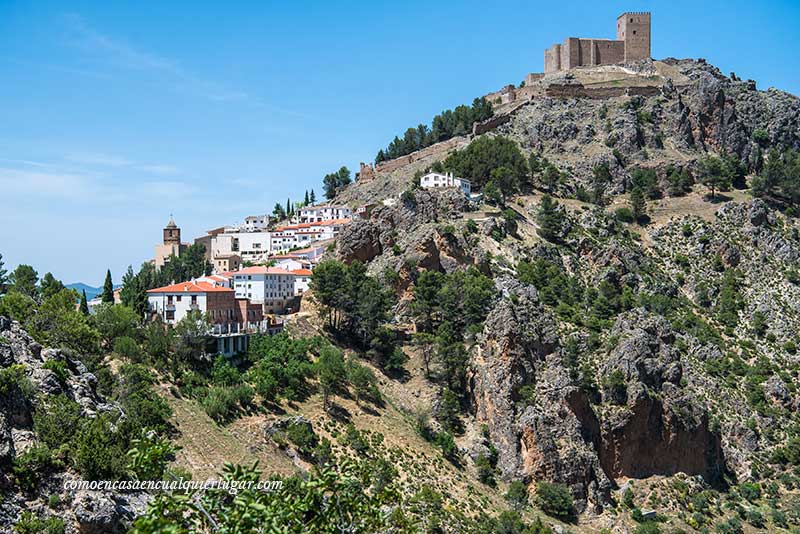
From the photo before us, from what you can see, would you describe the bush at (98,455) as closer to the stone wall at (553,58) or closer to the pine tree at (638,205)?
the pine tree at (638,205)

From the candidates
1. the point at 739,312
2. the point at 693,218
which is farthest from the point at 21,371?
the point at 693,218

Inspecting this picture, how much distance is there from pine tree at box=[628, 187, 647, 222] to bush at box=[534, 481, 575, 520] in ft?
148

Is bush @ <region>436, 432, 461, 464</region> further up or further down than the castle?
further down

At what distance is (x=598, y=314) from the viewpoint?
2724 inches

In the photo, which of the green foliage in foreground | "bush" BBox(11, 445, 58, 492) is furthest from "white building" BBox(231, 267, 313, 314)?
the green foliage in foreground

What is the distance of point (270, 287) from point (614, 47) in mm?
75128

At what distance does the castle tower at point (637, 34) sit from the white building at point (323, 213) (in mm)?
51186

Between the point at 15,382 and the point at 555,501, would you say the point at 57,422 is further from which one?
the point at 555,501

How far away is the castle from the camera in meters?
117

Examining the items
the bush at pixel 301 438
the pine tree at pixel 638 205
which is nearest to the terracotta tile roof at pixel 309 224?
the pine tree at pixel 638 205

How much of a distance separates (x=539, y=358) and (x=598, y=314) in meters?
10.8

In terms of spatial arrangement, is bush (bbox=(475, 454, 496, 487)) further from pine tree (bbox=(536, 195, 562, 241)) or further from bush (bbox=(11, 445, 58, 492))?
bush (bbox=(11, 445, 58, 492))

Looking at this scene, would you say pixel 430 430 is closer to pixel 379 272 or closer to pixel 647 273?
pixel 379 272

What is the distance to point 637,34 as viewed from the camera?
385 ft
